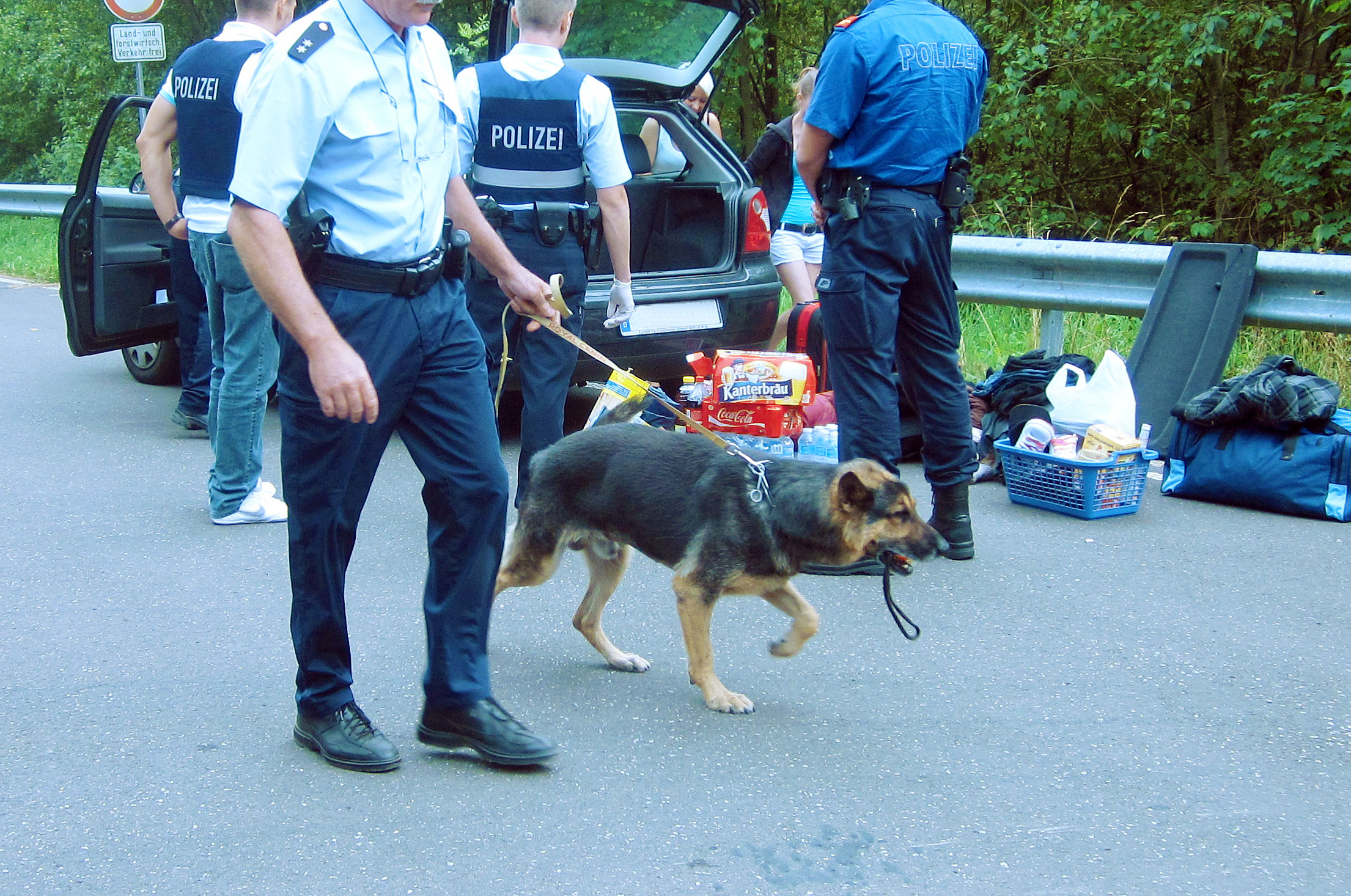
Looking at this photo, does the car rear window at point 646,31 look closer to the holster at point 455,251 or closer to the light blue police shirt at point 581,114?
the light blue police shirt at point 581,114

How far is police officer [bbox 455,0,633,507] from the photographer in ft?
16.1

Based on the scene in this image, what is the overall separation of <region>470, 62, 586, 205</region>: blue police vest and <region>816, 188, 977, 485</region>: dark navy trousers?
3.46 feet

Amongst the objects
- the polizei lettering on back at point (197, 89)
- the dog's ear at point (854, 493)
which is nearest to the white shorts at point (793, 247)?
the polizei lettering on back at point (197, 89)

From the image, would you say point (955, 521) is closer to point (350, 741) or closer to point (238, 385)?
point (350, 741)

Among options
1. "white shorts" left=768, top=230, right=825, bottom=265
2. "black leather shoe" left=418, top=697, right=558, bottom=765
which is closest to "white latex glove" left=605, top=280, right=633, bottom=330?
"black leather shoe" left=418, top=697, right=558, bottom=765

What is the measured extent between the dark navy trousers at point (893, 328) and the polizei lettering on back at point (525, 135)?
1103 mm

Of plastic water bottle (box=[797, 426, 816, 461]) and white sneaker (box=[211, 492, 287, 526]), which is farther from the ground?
plastic water bottle (box=[797, 426, 816, 461])

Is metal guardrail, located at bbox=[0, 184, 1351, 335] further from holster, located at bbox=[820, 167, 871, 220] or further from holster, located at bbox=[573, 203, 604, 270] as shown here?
holster, located at bbox=[573, 203, 604, 270]

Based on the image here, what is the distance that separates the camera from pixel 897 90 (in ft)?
15.8

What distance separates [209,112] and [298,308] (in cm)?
315

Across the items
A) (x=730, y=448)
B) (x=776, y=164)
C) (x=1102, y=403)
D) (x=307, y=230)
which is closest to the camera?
(x=307, y=230)

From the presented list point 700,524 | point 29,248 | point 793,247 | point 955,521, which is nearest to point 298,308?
point 700,524

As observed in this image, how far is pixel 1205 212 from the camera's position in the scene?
41.3ft

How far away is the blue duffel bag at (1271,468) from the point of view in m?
5.52
